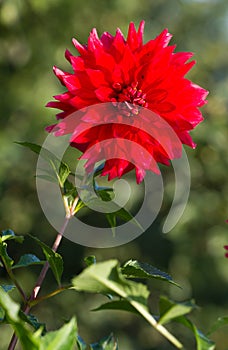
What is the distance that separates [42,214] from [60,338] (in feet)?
11.1

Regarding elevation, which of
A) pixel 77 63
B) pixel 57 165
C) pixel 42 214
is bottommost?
pixel 42 214

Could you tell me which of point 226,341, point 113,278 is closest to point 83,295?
point 226,341

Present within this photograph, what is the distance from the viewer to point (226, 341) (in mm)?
3221

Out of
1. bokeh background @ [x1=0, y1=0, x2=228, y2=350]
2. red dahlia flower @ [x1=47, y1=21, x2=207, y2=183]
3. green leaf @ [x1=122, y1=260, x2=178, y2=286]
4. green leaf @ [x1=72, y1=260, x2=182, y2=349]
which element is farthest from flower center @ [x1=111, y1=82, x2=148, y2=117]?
bokeh background @ [x1=0, y1=0, x2=228, y2=350]

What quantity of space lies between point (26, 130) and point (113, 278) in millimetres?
2892

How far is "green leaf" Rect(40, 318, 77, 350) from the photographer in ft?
1.35

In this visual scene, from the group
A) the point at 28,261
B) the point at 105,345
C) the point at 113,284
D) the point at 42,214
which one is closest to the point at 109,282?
the point at 113,284

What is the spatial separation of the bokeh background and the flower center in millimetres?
2518

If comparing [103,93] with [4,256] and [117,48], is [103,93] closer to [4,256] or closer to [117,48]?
[117,48]

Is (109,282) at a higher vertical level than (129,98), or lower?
lower

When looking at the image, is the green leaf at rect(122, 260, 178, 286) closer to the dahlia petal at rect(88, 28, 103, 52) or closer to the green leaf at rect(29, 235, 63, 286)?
the green leaf at rect(29, 235, 63, 286)

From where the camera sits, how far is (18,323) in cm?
40

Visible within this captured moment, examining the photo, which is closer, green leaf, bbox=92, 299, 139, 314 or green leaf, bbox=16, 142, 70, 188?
green leaf, bbox=92, 299, 139, 314

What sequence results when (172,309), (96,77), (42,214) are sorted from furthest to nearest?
1. (42,214)
2. (96,77)
3. (172,309)
